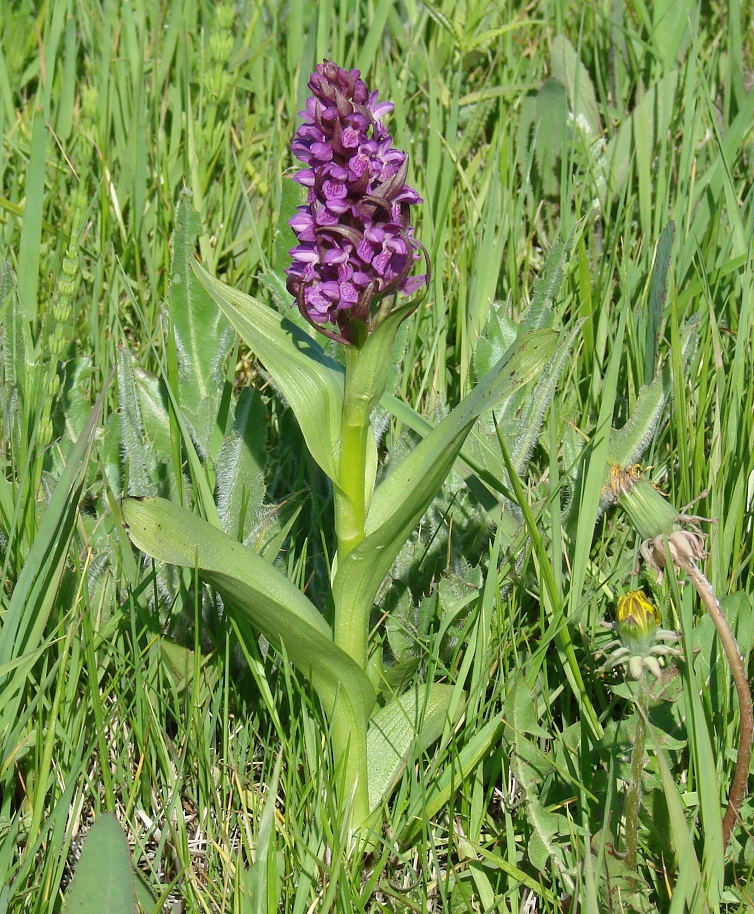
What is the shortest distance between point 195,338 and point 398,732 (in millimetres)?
1067

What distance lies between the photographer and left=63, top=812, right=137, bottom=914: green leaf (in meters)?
1.35

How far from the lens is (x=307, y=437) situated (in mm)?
1620

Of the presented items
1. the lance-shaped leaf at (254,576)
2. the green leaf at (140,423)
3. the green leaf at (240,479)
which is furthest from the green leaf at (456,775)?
the green leaf at (140,423)

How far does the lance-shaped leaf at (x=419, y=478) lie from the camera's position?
1518mm

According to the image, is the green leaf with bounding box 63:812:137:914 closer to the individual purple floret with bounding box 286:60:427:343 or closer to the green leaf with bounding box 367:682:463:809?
the green leaf with bounding box 367:682:463:809

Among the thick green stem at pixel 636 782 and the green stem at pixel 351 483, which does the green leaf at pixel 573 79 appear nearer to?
the green stem at pixel 351 483

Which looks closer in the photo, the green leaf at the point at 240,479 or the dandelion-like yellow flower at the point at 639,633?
the dandelion-like yellow flower at the point at 639,633

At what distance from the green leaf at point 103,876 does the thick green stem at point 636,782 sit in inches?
30.1

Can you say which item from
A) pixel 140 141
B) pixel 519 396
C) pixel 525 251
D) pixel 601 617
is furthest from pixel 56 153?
pixel 601 617

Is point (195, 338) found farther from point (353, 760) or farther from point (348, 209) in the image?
point (353, 760)

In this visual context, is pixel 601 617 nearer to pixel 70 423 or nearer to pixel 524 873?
pixel 524 873

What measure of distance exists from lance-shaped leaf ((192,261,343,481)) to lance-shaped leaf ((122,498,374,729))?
215 mm

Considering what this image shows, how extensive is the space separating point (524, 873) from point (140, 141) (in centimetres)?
222

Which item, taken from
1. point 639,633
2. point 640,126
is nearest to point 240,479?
point 639,633
